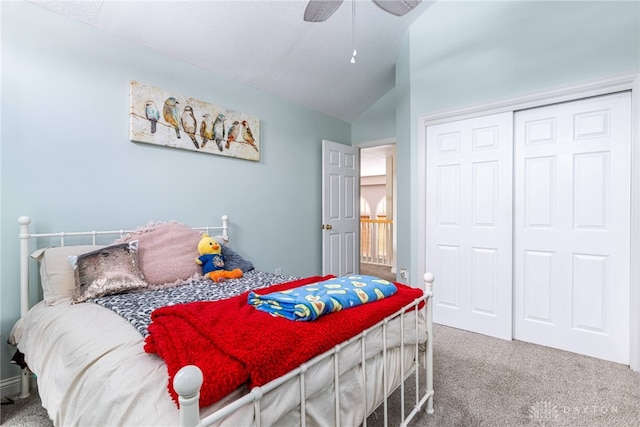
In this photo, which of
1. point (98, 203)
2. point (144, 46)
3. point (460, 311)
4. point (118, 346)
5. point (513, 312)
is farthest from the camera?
point (460, 311)

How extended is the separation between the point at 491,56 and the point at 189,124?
265cm

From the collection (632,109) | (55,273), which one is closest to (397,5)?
(632,109)

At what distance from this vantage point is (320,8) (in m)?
1.70

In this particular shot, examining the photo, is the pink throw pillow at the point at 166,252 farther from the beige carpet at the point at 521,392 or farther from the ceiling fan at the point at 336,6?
the ceiling fan at the point at 336,6

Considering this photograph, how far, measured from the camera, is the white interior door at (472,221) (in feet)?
8.36

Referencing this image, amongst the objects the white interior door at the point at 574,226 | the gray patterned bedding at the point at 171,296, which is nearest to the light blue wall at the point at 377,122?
the white interior door at the point at 574,226

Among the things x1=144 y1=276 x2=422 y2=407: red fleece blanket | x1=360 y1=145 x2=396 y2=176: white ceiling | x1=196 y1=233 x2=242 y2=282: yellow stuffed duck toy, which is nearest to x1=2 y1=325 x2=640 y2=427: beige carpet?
x1=144 y1=276 x2=422 y2=407: red fleece blanket

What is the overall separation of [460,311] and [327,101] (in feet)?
9.25

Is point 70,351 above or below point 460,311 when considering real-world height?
above

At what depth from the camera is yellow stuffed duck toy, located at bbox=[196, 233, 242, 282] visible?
84.4 inches

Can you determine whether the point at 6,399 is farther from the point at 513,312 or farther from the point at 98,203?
the point at 513,312

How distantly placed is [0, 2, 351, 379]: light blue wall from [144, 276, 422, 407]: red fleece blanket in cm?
141

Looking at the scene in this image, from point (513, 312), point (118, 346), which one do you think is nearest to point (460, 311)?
point (513, 312)

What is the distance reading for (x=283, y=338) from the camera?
910 mm
